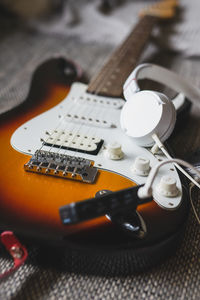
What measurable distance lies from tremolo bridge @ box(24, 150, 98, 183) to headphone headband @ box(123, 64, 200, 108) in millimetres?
204

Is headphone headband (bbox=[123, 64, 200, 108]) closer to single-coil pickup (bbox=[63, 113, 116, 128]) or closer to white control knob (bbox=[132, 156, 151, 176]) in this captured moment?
single-coil pickup (bbox=[63, 113, 116, 128])

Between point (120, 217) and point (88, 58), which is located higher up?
point (120, 217)

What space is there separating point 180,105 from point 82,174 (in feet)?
1.25

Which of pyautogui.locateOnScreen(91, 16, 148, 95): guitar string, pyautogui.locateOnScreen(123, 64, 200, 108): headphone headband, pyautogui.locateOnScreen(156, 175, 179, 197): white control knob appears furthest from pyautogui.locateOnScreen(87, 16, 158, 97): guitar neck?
pyautogui.locateOnScreen(156, 175, 179, 197): white control knob

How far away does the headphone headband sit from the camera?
74 cm

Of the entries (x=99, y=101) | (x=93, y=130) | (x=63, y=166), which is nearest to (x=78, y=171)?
(x=63, y=166)

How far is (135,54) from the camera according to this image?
1.06 m

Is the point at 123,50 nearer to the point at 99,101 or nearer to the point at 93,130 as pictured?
the point at 99,101

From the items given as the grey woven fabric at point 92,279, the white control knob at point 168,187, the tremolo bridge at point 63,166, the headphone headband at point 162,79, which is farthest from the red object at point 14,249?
the headphone headband at point 162,79

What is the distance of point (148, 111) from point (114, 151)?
0.37 ft

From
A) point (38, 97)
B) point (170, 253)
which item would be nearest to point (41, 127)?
point (38, 97)

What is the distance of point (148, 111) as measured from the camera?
68cm

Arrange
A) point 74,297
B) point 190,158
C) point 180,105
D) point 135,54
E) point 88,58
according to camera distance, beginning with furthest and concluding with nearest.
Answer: point 88,58 → point 135,54 → point 180,105 → point 190,158 → point 74,297

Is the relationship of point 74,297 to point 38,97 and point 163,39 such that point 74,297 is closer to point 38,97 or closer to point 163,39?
point 38,97
